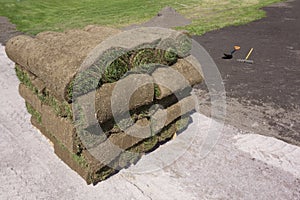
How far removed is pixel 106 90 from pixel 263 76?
28.6ft

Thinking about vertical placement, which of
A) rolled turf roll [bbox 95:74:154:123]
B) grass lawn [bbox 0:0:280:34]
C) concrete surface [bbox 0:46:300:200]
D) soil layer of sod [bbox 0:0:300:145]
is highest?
rolled turf roll [bbox 95:74:154:123]

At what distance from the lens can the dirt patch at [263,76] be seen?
28.7 feet

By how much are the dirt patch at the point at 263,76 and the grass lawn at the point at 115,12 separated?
6.81 ft

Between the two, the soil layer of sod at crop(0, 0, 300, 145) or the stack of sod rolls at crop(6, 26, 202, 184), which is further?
the soil layer of sod at crop(0, 0, 300, 145)

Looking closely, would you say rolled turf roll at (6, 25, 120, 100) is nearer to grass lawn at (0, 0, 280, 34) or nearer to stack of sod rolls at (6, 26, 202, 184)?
stack of sod rolls at (6, 26, 202, 184)

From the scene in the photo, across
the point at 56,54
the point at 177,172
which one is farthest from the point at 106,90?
the point at 177,172

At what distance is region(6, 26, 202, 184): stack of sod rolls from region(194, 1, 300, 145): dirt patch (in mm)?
2788

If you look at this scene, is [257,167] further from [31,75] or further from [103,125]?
[31,75]

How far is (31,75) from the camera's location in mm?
6973

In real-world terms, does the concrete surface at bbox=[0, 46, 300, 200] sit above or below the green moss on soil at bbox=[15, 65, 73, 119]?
below

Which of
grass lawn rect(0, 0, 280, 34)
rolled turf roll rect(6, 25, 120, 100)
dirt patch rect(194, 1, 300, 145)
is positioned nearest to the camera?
rolled turf roll rect(6, 25, 120, 100)

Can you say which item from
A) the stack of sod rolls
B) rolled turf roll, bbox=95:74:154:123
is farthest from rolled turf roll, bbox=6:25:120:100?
rolled turf roll, bbox=95:74:154:123

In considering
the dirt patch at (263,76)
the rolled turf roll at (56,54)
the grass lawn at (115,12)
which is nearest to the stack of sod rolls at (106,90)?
the rolled turf roll at (56,54)

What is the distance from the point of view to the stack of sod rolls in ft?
17.6
